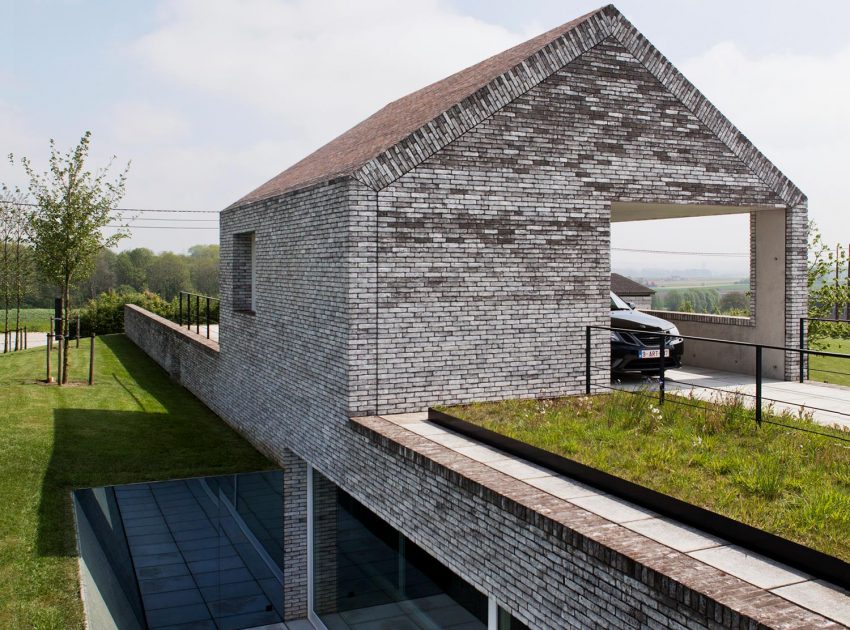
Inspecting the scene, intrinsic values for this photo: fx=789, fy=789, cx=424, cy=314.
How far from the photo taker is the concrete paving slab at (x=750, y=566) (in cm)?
437

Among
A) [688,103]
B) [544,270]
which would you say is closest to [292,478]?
[544,270]

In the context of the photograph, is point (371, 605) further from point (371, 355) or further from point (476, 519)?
point (476, 519)

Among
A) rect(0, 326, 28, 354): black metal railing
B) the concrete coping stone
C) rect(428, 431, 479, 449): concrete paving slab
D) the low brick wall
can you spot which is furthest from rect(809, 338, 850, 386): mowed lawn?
rect(0, 326, 28, 354): black metal railing

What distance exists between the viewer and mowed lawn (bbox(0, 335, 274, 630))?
841cm

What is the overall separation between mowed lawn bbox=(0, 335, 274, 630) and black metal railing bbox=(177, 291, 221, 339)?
1754 millimetres

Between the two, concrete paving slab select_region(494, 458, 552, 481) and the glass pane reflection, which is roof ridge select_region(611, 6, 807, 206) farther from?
the glass pane reflection

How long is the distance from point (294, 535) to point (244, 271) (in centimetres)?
514

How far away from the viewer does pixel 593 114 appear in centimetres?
1021

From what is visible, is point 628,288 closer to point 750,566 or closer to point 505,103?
Answer: point 505,103

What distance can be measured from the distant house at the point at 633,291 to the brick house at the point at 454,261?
795 cm

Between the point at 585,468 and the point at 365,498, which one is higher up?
the point at 585,468

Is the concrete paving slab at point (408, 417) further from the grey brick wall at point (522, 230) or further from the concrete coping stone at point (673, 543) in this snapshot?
the concrete coping stone at point (673, 543)

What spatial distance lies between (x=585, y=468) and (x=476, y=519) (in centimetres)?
96

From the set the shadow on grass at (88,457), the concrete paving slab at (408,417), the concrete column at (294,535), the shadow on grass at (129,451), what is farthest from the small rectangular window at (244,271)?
the concrete paving slab at (408,417)
